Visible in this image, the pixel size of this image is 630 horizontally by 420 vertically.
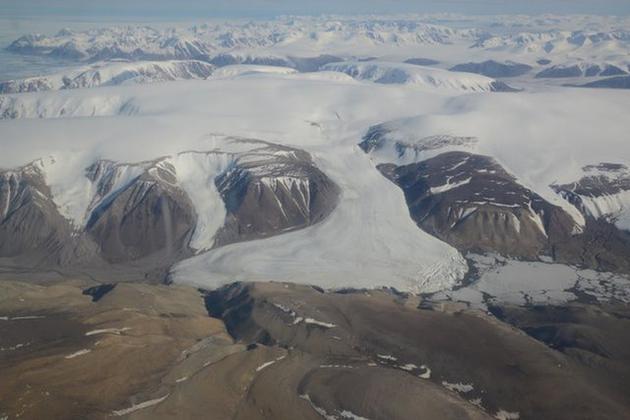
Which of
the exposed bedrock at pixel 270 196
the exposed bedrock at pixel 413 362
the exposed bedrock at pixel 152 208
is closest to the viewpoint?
the exposed bedrock at pixel 413 362

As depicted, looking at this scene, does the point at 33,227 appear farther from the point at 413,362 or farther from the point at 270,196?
the point at 413,362

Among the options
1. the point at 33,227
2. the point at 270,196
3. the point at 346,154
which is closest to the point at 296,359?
the point at 270,196

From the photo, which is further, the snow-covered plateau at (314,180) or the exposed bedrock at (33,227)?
the exposed bedrock at (33,227)

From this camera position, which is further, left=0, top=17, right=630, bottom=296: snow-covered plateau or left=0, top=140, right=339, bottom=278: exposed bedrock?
left=0, top=140, right=339, bottom=278: exposed bedrock

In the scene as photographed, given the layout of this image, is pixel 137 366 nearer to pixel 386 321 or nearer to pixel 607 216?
pixel 386 321

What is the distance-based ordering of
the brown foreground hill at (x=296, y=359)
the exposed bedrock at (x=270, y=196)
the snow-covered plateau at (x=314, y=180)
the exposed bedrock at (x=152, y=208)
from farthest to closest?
the exposed bedrock at (x=270, y=196) → the exposed bedrock at (x=152, y=208) → the snow-covered plateau at (x=314, y=180) → the brown foreground hill at (x=296, y=359)

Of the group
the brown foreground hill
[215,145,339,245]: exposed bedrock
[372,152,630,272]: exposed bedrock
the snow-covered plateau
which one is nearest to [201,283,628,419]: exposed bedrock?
the brown foreground hill

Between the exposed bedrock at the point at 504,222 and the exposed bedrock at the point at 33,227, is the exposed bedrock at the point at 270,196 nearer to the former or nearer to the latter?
the exposed bedrock at the point at 504,222

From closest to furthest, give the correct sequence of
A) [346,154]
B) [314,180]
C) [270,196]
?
[270,196]
[314,180]
[346,154]

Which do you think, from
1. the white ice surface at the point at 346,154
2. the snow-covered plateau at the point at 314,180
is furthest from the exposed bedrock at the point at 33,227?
the white ice surface at the point at 346,154

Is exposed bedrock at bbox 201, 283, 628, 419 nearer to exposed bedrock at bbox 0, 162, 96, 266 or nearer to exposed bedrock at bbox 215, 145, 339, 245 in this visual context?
exposed bedrock at bbox 215, 145, 339, 245

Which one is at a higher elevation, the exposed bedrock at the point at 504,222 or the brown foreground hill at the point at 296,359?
the brown foreground hill at the point at 296,359
